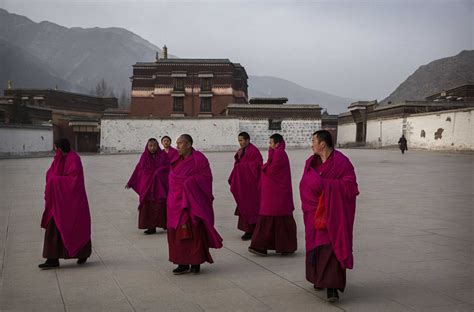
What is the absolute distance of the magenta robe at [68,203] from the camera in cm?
593

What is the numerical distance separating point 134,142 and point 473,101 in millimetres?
28125

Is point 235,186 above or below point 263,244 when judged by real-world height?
above

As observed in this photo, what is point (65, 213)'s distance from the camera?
5.97 metres

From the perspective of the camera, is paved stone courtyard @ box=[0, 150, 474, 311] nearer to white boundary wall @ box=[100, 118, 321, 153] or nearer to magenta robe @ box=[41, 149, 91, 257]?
magenta robe @ box=[41, 149, 91, 257]

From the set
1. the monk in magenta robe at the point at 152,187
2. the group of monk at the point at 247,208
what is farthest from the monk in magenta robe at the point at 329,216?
the monk in magenta robe at the point at 152,187

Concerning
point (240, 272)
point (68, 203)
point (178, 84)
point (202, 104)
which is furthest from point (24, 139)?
point (240, 272)

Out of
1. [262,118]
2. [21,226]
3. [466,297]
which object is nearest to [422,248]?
[466,297]

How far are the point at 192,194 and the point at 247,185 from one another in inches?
83.6

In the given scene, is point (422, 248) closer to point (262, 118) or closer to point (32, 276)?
point (32, 276)

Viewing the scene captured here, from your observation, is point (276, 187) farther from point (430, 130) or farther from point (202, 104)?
point (202, 104)

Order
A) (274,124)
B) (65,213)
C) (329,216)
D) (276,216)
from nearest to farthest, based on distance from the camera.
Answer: (329,216)
(65,213)
(276,216)
(274,124)

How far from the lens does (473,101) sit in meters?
40.3

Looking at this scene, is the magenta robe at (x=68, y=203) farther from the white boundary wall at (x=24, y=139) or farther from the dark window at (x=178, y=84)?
the dark window at (x=178, y=84)

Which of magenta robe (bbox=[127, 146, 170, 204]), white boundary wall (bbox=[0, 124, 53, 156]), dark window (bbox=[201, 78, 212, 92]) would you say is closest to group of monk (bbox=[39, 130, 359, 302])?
magenta robe (bbox=[127, 146, 170, 204])
